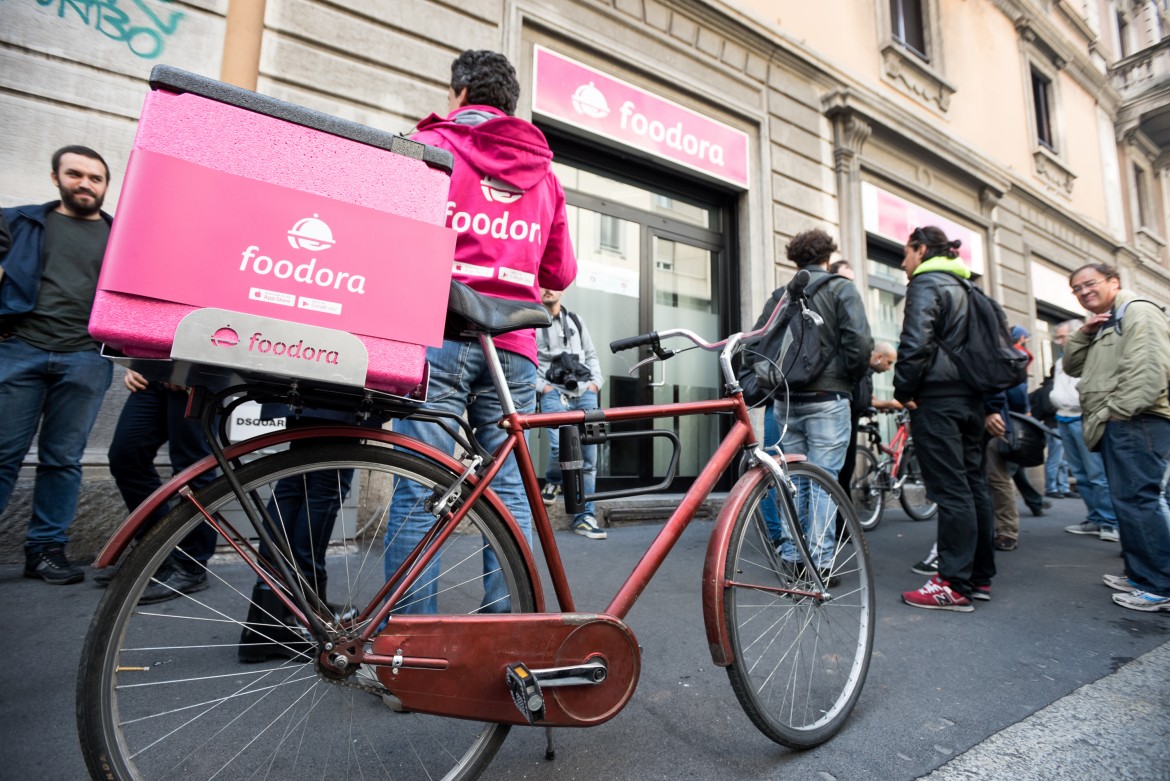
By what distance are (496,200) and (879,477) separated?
546 centimetres

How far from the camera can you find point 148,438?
2.98m

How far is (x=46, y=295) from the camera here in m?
2.94

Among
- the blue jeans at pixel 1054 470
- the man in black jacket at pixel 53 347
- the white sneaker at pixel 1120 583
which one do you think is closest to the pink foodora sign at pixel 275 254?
the man in black jacket at pixel 53 347

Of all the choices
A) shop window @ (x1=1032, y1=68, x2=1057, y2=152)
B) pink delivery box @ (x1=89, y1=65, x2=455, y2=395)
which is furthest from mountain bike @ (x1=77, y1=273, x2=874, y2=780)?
shop window @ (x1=1032, y1=68, x2=1057, y2=152)

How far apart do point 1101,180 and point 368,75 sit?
16528 millimetres

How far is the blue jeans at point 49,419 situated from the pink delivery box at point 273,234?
2.55 metres

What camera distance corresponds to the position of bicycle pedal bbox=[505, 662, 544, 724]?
135 cm

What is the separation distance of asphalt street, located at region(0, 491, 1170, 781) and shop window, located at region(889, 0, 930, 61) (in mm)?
9008

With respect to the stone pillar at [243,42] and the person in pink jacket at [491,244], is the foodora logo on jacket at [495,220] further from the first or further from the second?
the stone pillar at [243,42]

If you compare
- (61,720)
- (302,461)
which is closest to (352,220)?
(302,461)

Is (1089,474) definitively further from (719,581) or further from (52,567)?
(52,567)

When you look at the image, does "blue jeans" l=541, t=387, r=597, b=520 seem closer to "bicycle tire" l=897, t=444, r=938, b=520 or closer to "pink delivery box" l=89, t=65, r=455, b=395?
"pink delivery box" l=89, t=65, r=455, b=395

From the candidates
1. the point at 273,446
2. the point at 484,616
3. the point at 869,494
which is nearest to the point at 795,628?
the point at 484,616

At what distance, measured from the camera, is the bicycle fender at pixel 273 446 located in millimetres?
1240
